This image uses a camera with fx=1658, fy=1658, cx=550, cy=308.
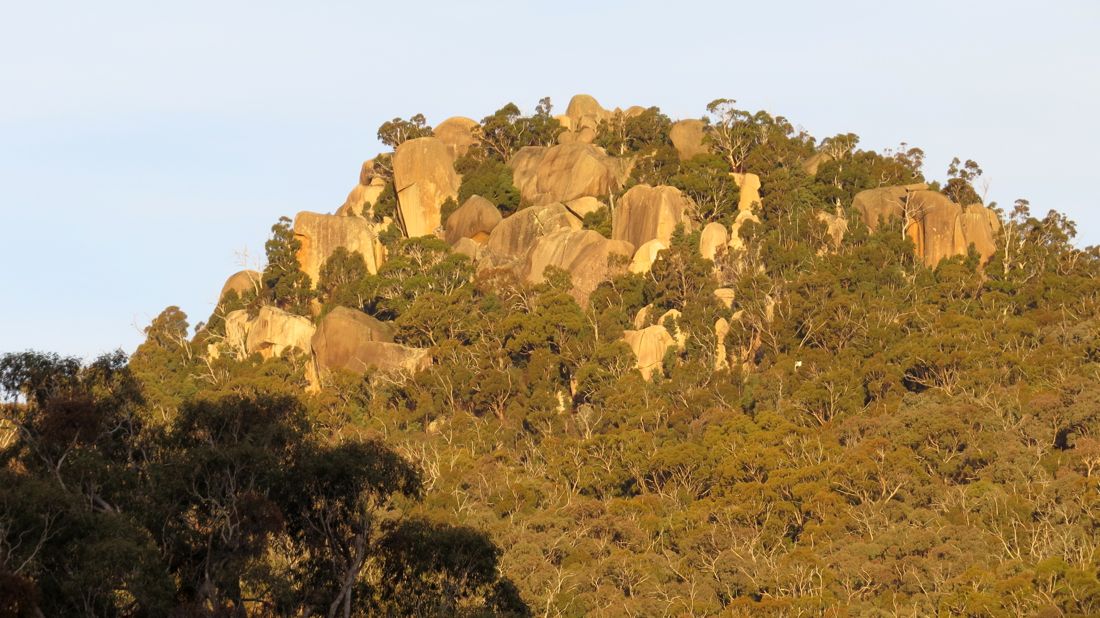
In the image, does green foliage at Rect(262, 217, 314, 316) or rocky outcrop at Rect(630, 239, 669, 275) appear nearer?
rocky outcrop at Rect(630, 239, 669, 275)

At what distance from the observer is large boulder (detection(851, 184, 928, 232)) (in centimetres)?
8231

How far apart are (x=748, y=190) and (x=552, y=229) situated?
10.9m

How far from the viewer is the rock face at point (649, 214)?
82.8 meters

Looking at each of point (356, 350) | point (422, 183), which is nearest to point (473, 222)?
point (422, 183)

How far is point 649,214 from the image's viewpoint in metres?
83.2

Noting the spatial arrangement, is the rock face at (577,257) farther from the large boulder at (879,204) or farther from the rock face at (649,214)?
the large boulder at (879,204)

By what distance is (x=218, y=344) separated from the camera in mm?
80625

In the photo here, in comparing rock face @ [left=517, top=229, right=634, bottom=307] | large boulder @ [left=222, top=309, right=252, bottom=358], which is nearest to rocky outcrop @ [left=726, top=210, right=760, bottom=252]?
rock face @ [left=517, top=229, right=634, bottom=307]

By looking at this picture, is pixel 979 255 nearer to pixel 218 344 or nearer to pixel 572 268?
pixel 572 268

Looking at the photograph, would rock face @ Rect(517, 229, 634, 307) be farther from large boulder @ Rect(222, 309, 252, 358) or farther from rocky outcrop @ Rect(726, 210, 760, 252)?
large boulder @ Rect(222, 309, 252, 358)

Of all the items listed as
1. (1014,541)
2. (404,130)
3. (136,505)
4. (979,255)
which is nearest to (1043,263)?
(979,255)

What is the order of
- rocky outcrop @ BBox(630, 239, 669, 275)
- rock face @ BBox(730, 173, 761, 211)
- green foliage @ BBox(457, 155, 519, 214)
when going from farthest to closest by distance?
green foliage @ BBox(457, 155, 519, 214)
rock face @ BBox(730, 173, 761, 211)
rocky outcrop @ BBox(630, 239, 669, 275)

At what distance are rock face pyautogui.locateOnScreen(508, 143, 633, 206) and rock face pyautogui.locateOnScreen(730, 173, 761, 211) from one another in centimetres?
699

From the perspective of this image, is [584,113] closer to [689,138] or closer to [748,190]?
[689,138]
